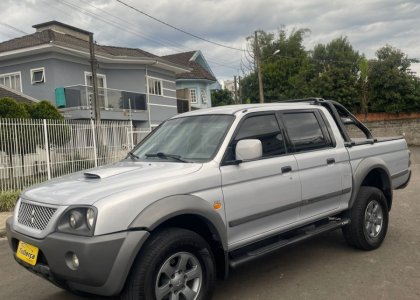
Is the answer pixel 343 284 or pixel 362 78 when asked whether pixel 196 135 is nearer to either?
pixel 343 284

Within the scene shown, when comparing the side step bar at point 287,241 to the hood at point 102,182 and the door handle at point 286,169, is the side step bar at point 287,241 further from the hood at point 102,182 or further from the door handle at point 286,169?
the hood at point 102,182

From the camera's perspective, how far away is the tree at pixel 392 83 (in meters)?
25.6

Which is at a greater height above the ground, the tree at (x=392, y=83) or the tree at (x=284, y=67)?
the tree at (x=284, y=67)

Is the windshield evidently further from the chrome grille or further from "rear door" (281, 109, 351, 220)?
the chrome grille

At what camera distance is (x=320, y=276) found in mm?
4512

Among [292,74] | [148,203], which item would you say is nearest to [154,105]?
[148,203]

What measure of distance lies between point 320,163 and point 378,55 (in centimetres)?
2511

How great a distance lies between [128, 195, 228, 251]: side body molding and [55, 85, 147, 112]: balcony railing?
59.8 feet

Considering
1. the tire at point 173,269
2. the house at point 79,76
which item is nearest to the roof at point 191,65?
the house at point 79,76

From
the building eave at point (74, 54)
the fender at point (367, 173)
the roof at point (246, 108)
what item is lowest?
the fender at point (367, 173)

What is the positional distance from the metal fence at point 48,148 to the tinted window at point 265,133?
8811 millimetres

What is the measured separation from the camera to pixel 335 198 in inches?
194

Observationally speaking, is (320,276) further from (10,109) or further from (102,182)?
(10,109)

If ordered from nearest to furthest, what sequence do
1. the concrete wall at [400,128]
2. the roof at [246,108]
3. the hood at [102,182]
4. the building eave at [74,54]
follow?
the hood at [102,182], the roof at [246,108], the building eave at [74,54], the concrete wall at [400,128]
